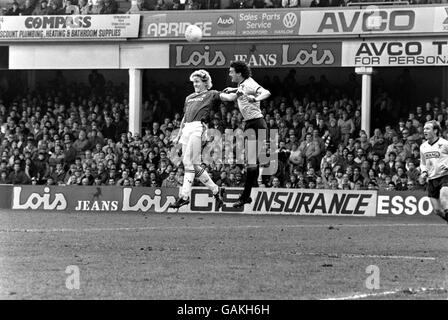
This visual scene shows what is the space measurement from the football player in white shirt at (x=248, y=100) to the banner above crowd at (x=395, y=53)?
14729 mm

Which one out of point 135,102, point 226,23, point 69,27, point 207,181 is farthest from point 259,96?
point 69,27

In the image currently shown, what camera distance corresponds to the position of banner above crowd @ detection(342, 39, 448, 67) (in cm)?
3156

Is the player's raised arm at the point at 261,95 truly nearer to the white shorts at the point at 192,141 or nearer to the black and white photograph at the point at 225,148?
the black and white photograph at the point at 225,148

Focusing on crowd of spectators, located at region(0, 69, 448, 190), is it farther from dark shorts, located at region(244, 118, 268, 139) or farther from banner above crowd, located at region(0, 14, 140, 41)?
dark shorts, located at region(244, 118, 268, 139)

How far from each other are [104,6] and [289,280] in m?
23.4

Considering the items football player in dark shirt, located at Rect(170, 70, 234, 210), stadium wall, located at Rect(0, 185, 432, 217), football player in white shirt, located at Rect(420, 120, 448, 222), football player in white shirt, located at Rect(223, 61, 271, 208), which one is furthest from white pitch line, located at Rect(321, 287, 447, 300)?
stadium wall, located at Rect(0, 185, 432, 217)

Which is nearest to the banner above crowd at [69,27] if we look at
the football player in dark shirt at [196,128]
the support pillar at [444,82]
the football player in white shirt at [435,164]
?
the support pillar at [444,82]

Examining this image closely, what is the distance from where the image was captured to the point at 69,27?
3488 cm

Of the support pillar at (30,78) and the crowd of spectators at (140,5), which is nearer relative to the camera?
the crowd of spectators at (140,5)

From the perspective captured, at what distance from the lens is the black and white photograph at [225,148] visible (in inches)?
574

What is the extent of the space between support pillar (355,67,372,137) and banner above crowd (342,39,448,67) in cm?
21

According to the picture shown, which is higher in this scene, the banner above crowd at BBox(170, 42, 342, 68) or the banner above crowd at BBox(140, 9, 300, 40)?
the banner above crowd at BBox(140, 9, 300, 40)

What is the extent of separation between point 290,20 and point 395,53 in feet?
10.9

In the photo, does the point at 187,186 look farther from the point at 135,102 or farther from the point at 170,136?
the point at 135,102
